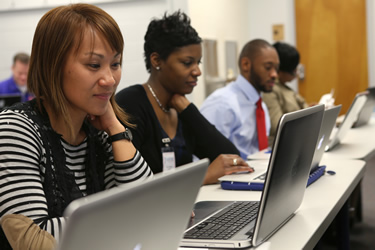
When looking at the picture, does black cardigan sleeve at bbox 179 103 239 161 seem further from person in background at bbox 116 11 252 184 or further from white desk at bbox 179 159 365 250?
white desk at bbox 179 159 365 250

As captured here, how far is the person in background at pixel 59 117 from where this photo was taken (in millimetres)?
1171

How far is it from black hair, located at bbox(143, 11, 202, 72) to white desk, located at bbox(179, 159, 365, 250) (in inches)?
27.9

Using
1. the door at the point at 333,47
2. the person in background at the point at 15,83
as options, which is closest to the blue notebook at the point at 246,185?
the person in background at the point at 15,83

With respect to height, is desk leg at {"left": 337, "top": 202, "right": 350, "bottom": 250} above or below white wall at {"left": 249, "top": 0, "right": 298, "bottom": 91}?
below

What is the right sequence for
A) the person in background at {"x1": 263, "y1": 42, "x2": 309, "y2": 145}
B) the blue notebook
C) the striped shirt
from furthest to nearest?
the person in background at {"x1": 263, "y1": 42, "x2": 309, "y2": 145}, the blue notebook, the striped shirt

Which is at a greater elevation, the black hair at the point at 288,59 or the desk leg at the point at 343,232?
the black hair at the point at 288,59

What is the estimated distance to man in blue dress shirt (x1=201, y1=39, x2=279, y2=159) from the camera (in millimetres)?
2912

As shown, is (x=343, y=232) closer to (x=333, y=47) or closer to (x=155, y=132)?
(x=155, y=132)

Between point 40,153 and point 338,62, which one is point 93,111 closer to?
point 40,153


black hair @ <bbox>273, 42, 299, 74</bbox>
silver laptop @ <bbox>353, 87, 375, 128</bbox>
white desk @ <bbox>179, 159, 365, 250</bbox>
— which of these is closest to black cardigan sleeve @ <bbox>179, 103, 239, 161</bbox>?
white desk @ <bbox>179, 159, 365, 250</bbox>

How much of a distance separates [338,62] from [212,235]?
5.69 meters

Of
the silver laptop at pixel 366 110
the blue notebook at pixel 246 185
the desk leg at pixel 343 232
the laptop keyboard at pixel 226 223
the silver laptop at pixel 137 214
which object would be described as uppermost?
the silver laptop at pixel 137 214

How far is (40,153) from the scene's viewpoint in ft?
4.16

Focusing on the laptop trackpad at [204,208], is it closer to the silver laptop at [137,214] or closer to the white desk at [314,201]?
the white desk at [314,201]
